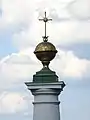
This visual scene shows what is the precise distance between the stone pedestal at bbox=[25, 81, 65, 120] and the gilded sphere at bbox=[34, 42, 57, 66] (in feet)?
5.32

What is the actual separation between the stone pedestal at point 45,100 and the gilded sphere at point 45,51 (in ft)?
5.32

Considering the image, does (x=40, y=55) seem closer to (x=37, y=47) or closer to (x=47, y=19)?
(x=37, y=47)

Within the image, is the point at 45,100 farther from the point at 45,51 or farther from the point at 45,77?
the point at 45,51

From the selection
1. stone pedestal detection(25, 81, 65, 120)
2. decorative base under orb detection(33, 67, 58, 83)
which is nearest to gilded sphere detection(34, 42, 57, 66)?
decorative base under orb detection(33, 67, 58, 83)

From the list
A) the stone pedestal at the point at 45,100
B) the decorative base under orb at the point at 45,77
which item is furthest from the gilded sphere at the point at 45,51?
the stone pedestal at the point at 45,100

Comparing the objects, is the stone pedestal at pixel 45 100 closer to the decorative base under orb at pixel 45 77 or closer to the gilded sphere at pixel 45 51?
the decorative base under orb at pixel 45 77

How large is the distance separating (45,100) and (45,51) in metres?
2.93

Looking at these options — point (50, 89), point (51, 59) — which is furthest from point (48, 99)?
point (51, 59)

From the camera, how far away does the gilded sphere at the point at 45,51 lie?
81.2 feet

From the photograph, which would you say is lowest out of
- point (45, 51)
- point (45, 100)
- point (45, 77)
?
point (45, 100)

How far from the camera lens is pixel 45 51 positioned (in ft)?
81.1

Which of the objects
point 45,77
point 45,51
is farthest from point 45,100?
point 45,51

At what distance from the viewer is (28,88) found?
2481 centimetres

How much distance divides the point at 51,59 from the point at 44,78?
4.02ft
